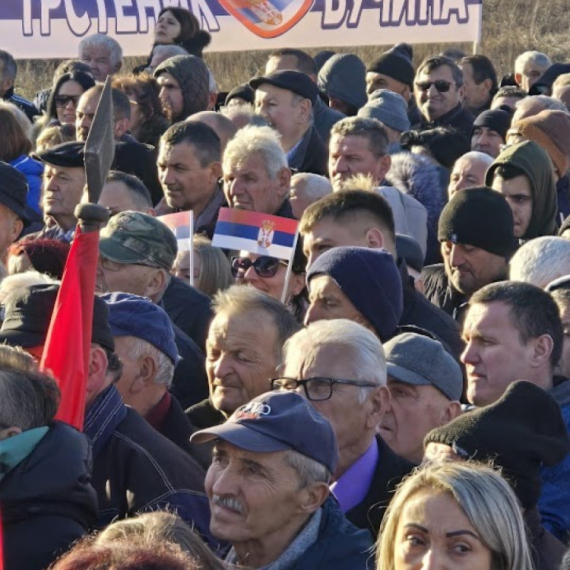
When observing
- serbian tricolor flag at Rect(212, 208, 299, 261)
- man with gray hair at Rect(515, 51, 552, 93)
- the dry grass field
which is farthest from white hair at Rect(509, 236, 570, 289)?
the dry grass field

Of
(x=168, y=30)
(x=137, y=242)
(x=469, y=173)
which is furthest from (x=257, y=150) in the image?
(x=168, y=30)

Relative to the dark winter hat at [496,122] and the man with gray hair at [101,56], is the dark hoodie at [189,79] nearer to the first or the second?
the man with gray hair at [101,56]

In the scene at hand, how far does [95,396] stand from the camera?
4.66m

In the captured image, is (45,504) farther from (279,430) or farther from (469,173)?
(469,173)

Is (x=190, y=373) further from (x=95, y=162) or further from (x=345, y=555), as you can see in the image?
(x=345, y=555)

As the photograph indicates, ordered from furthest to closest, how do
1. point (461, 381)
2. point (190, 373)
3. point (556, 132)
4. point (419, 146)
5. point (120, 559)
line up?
1. point (419, 146)
2. point (556, 132)
3. point (190, 373)
4. point (461, 381)
5. point (120, 559)

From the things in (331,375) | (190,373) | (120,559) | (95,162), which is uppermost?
(95,162)

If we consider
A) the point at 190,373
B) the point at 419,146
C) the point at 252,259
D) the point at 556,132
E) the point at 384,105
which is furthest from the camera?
the point at 384,105

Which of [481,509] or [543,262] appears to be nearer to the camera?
[481,509]

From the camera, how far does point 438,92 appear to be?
34.7ft

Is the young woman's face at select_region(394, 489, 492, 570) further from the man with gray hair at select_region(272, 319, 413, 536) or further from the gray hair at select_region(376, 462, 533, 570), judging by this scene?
the man with gray hair at select_region(272, 319, 413, 536)

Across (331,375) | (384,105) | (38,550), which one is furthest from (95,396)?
(384,105)

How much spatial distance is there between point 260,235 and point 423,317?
98 centimetres

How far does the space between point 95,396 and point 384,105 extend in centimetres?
532
